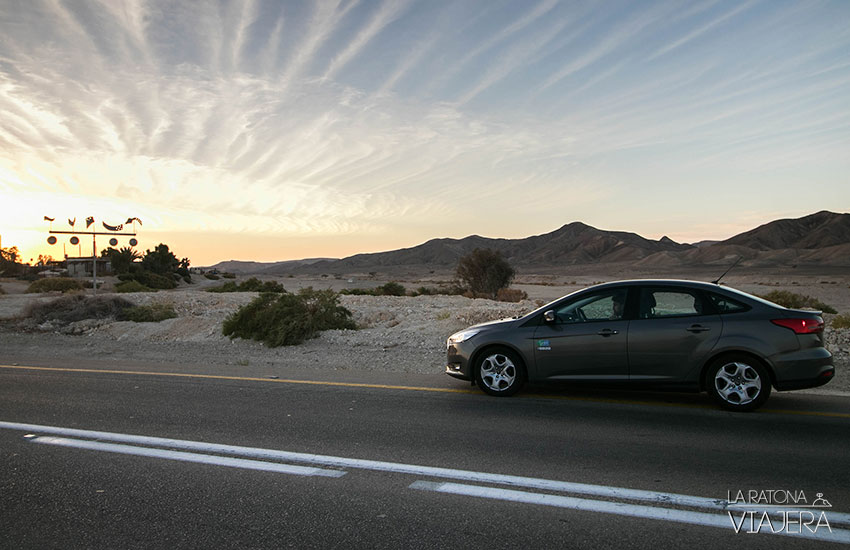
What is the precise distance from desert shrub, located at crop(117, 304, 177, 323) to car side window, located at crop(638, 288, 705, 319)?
17596 millimetres

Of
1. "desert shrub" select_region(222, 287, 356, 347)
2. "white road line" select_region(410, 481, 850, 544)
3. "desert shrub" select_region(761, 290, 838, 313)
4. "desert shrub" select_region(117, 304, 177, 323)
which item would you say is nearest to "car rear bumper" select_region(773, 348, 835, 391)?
"white road line" select_region(410, 481, 850, 544)

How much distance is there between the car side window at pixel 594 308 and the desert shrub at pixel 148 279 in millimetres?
53608

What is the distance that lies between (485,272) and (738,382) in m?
35.3

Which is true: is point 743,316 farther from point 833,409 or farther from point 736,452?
point 736,452

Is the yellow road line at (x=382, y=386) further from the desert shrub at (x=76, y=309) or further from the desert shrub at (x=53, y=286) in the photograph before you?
the desert shrub at (x=53, y=286)

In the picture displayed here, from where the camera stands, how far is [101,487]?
16.4 ft

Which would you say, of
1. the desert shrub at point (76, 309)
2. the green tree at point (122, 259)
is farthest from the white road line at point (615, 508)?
the green tree at point (122, 259)

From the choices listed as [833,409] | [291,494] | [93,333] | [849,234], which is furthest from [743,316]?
[849,234]

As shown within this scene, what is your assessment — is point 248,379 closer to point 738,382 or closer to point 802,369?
point 738,382

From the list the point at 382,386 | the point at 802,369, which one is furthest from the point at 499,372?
the point at 802,369

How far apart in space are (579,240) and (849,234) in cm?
5769

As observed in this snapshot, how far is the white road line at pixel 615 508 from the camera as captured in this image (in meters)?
4.05

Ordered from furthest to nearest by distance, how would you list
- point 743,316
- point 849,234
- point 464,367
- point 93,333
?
point 849,234 < point 93,333 < point 464,367 < point 743,316

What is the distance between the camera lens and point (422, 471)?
5301mm
